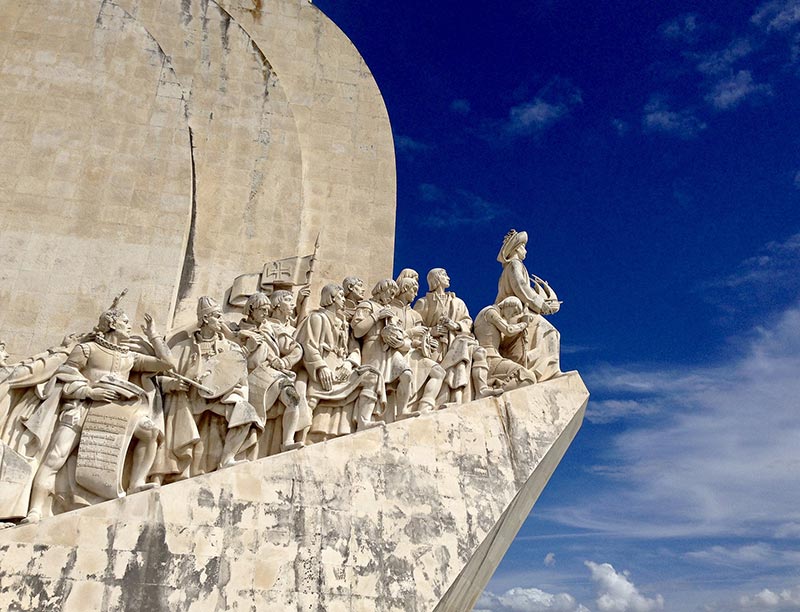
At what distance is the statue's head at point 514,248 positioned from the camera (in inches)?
352

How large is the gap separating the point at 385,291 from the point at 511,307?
133 centimetres

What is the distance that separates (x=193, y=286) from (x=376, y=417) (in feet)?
8.68

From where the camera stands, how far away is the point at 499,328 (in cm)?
816

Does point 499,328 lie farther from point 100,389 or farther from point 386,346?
point 100,389

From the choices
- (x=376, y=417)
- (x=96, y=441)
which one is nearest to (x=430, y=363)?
(x=376, y=417)

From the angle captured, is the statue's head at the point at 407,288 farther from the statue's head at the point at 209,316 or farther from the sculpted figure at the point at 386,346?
the statue's head at the point at 209,316

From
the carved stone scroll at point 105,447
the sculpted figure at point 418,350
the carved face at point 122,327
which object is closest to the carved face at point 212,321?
the carved face at point 122,327

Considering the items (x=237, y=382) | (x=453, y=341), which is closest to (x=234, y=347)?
(x=237, y=382)

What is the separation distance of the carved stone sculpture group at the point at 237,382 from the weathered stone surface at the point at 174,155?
39.7 inches

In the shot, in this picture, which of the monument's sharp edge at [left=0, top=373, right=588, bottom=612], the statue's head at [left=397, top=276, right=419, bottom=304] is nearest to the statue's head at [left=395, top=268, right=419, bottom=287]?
the statue's head at [left=397, top=276, right=419, bottom=304]

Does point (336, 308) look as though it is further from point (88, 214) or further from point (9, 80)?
point (9, 80)

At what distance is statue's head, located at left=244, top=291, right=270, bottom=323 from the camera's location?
7.33 metres

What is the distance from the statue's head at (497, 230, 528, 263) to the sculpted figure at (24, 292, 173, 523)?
13.0ft

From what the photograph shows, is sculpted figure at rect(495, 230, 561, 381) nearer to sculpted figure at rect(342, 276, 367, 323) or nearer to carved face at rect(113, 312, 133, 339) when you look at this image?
sculpted figure at rect(342, 276, 367, 323)
